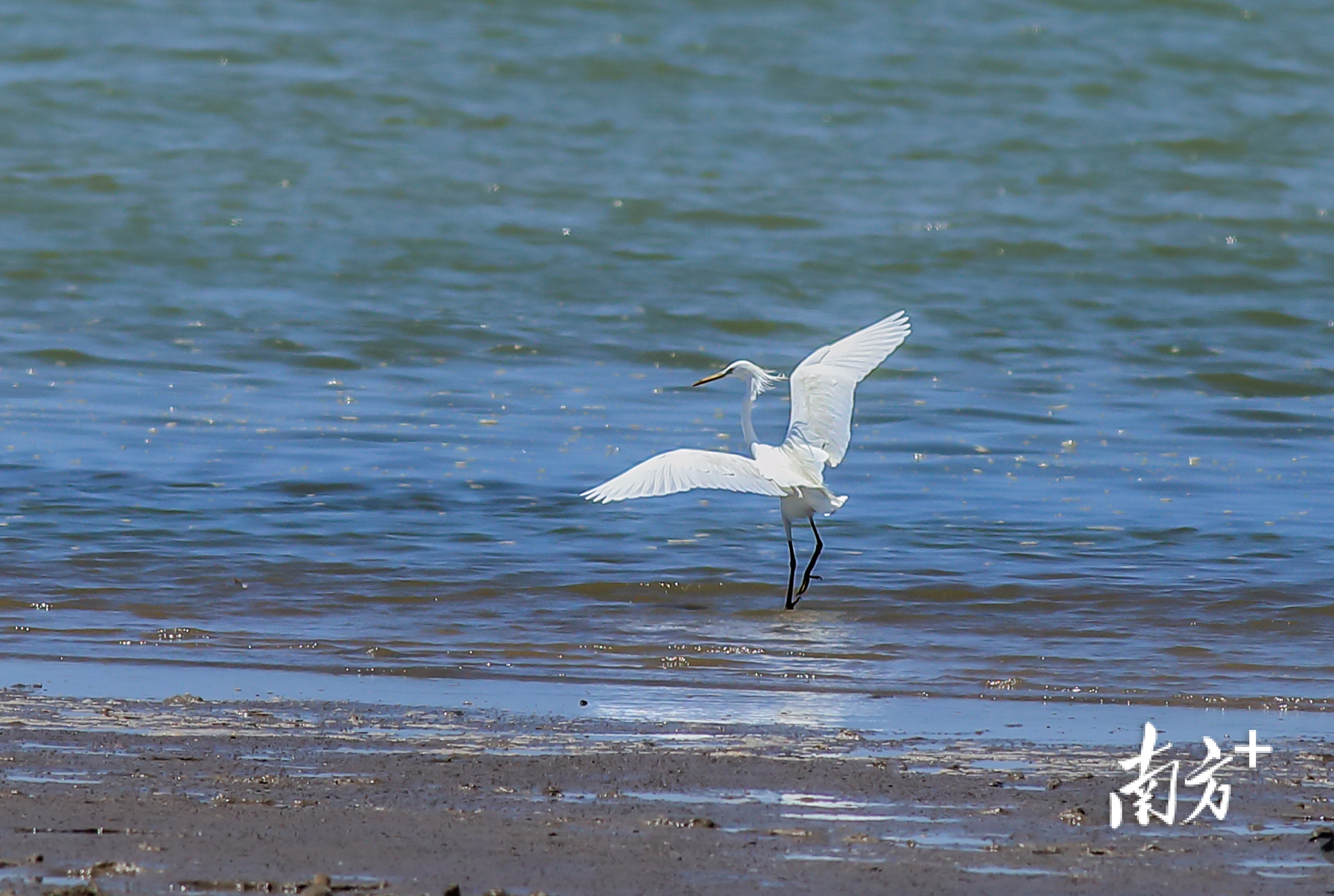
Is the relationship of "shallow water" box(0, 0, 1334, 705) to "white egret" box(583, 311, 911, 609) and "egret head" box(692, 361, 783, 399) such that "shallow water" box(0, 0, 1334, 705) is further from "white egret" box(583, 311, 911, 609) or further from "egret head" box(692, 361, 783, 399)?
"egret head" box(692, 361, 783, 399)

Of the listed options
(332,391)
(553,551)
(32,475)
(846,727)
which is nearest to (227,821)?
(846,727)

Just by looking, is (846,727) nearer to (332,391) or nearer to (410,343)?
(332,391)

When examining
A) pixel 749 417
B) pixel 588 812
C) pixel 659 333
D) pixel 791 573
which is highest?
pixel 588 812

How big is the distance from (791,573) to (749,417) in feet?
2.82

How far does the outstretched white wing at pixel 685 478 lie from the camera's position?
6.88 metres

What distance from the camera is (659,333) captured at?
43.2 ft

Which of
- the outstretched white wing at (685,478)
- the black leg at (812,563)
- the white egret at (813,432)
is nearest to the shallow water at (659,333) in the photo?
the black leg at (812,563)

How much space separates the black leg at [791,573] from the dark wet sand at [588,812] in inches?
86.0

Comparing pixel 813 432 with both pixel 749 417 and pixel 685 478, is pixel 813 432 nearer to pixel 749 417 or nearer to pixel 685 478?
pixel 749 417

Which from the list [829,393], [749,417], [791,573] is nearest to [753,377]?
[749,417]

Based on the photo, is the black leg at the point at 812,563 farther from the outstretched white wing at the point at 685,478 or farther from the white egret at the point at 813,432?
the outstretched white wing at the point at 685,478

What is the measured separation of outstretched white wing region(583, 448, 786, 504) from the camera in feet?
22.6

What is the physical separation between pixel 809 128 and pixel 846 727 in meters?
15.2

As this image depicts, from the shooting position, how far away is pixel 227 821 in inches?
147
